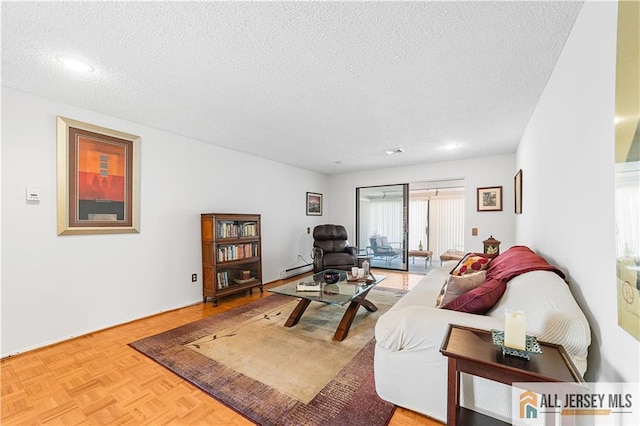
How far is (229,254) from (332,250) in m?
2.06

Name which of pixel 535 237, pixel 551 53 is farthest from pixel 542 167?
pixel 551 53

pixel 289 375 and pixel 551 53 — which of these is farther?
pixel 289 375

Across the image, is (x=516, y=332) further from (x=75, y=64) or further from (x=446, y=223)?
(x=446, y=223)

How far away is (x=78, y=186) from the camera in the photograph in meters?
2.59

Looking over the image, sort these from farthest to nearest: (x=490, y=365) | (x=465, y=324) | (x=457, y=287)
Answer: (x=457, y=287), (x=465, y=324), (x=490, y=365)

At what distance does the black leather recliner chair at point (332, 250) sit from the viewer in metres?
4.73

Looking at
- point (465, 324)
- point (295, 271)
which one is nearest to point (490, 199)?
point (295, 271)

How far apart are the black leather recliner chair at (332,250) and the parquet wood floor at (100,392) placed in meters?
2.92

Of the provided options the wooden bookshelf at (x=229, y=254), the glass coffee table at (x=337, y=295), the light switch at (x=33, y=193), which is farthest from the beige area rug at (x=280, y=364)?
the light switch at (x=33, y=193)

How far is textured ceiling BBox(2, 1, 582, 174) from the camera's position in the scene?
138 centimetres

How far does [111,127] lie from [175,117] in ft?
2.26

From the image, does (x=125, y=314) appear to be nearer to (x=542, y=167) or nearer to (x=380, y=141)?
(x=380, y=141)

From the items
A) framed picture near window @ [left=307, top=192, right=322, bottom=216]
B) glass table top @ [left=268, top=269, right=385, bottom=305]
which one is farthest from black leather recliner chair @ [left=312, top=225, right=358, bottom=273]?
glass table top @ [left=268, top=269, right=385, bottom=305]

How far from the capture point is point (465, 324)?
1.38 m
